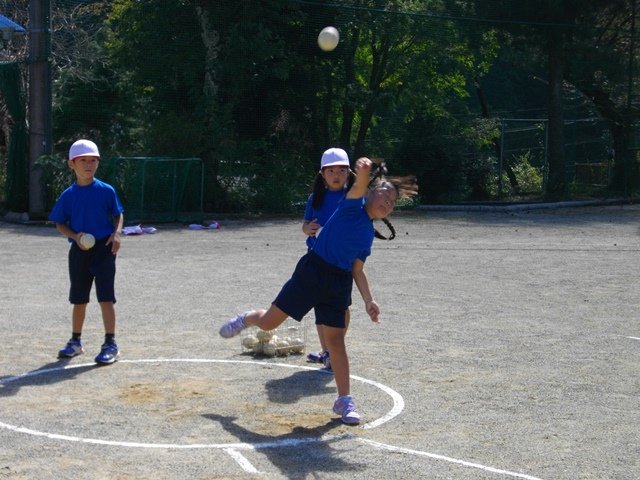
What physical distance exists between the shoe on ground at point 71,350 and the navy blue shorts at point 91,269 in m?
0.32

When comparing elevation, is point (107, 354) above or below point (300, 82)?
below

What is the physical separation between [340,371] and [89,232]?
2742mm

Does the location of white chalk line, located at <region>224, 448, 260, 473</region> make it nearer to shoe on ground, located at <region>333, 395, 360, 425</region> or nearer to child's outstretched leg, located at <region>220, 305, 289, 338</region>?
shoe on ground, located at <region>333, 395, 360, 425</region>

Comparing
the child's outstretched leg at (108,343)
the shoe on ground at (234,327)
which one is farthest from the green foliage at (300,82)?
the shoe on ground at (234,327)

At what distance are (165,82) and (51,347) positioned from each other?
15.3 m

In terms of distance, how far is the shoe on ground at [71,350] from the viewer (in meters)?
8.45

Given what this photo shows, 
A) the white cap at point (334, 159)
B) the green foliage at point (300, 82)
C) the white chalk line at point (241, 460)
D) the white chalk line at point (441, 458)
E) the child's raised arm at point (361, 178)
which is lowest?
the white chalk line at point (241, 460)

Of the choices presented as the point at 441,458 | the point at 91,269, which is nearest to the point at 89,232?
the point at 91,269

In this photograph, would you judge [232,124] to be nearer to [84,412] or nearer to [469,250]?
[469,250]

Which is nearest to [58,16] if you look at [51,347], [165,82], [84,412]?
[165,82]

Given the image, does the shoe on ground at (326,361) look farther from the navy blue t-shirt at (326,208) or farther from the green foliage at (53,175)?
the green foliage at (53,175)

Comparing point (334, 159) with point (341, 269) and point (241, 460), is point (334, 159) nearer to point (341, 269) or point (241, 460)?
point (341, 269)

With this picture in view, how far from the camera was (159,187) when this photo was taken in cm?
2120

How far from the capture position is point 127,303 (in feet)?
37.0
